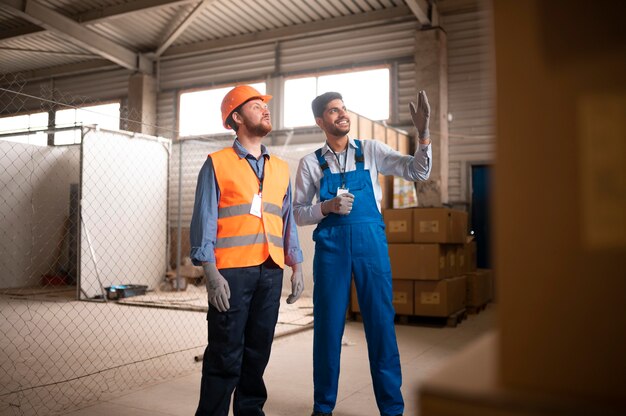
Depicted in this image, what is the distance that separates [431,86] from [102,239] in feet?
21.1

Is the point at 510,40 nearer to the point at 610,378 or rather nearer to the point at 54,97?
the point at 610,378

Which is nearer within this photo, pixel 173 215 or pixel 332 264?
pixel 332 264

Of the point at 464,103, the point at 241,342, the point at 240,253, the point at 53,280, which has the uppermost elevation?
the point at 464,103

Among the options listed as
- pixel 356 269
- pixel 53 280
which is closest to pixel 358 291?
pixel 356 269

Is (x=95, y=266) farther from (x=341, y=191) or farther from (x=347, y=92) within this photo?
(x=341, y=191)

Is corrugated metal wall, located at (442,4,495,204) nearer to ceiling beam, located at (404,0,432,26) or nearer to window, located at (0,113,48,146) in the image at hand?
ceiling beam, located at (404,0,432,26)

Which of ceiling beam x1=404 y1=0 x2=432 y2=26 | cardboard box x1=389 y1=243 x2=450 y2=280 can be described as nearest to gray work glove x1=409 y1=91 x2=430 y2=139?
cardboard box x1=389 y1=243 x2=450 y2=280

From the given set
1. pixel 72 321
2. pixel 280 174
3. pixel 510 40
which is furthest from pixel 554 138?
pixel 72 321

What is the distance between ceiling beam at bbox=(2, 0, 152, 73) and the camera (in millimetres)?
9875

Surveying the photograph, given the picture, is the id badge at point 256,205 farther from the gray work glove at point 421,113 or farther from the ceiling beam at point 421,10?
the ceiling beam at point 421,10

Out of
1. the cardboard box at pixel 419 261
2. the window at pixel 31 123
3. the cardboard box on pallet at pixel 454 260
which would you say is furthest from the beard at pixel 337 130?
the window at pixel 31 123

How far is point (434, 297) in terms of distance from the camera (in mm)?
6156

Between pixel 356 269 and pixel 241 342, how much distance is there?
2.51ft

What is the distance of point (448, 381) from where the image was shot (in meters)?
0.49
